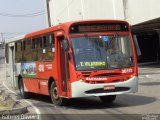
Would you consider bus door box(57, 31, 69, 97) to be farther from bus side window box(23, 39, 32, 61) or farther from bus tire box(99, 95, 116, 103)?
bus side window box(23, 39, 32, 61)

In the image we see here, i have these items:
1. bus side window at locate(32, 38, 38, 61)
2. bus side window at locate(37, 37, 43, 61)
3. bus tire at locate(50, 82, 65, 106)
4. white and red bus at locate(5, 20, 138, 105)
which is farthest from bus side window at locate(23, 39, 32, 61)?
bus tire at locate(50, 82, 65, 106)

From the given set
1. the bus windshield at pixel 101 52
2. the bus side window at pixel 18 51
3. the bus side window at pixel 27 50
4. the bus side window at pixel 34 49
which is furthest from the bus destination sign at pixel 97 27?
the bus side window at pixel 18 51

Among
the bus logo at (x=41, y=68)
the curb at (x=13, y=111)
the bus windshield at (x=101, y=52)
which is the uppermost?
the bus windshield at (x=101, y=52)

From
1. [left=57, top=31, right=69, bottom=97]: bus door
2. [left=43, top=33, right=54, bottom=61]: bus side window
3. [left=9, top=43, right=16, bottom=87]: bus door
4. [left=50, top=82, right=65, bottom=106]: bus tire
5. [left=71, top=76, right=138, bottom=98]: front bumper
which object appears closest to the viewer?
[left=71, top=76, right=138, bottom=98]: front bumper

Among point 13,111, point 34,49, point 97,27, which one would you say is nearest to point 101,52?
point 97,27

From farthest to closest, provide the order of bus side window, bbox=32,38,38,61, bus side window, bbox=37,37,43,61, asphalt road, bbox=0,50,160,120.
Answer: bus side window, bbox=32,38,38,61 < bus side window, bbox=37,37,43,61 < asphalt road, bbox=0,50,160,120

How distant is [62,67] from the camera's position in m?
15.8

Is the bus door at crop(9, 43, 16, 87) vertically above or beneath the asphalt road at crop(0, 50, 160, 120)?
above

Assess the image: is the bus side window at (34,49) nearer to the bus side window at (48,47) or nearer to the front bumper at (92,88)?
the bus side window at (48,47)

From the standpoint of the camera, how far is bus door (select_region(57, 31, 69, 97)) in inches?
614

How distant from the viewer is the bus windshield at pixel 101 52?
587 inches

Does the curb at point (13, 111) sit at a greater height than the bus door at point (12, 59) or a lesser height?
lesser

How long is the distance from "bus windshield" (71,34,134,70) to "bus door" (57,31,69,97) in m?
0.69

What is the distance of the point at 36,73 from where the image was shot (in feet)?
61.4
